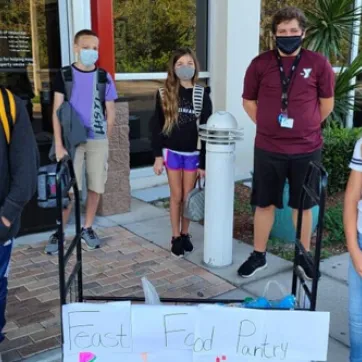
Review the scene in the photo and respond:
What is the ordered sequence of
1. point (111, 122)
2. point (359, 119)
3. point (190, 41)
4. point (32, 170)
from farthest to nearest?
point (359, 119), point (190, 41), point (111, 122), point (32, 170)

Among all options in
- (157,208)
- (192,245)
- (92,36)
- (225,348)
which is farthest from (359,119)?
(225,348)

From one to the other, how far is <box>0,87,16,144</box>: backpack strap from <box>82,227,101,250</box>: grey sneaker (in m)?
2.21

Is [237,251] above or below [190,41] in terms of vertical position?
below

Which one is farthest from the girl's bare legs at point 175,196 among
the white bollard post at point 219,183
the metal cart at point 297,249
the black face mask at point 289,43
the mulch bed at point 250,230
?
the metal cart at point 297,249

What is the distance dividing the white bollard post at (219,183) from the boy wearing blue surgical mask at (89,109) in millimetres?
909

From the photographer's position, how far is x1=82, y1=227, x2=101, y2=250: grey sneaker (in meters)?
4.46

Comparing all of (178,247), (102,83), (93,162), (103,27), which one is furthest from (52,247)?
(103,27)

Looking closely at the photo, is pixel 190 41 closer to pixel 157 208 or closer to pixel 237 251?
pixel 157 208

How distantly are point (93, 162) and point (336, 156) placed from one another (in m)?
2.99

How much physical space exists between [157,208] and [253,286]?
208 centimetres

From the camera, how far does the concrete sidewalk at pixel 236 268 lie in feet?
10.5

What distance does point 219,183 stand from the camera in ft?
12.9

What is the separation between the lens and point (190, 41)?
658 cm

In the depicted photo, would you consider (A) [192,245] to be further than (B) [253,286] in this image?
Yes
